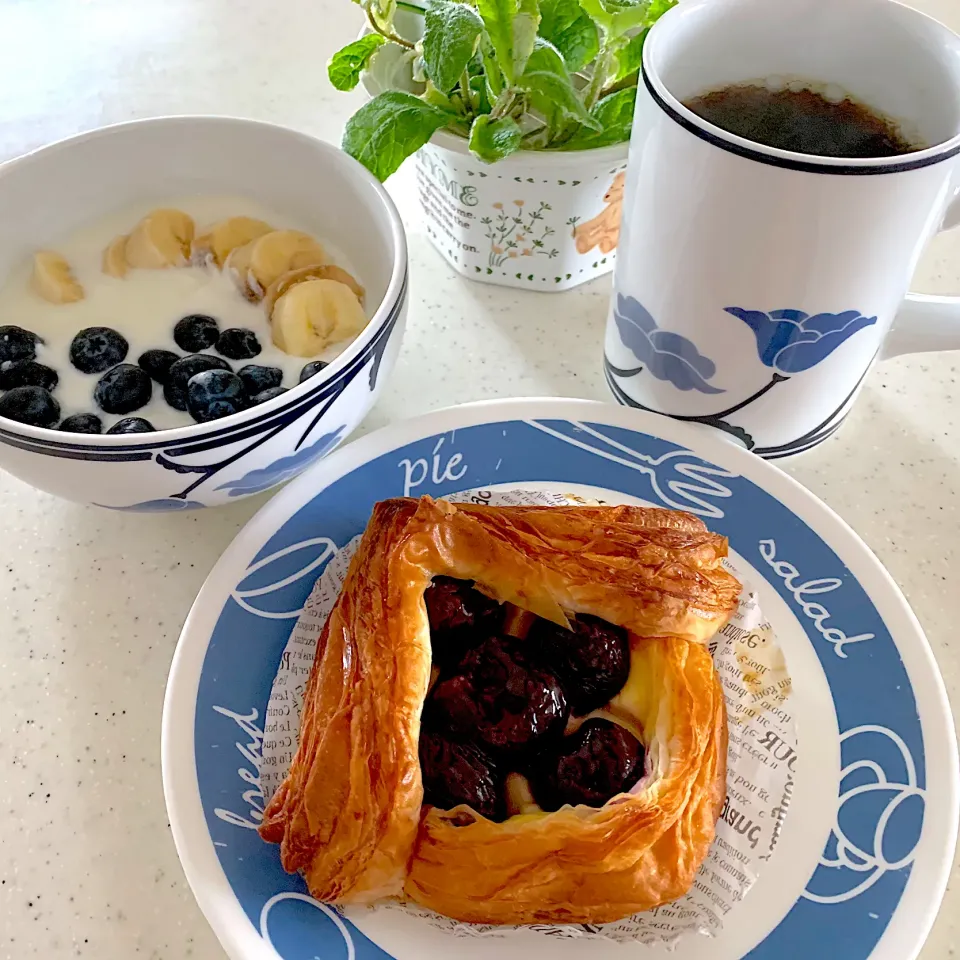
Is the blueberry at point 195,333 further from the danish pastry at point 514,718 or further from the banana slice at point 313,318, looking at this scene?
the danish pastry at point 514,718

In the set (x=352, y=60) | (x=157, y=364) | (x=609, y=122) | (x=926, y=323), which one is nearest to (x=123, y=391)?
(x=157, y=364)

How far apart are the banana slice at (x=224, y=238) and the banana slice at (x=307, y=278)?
0.07 m

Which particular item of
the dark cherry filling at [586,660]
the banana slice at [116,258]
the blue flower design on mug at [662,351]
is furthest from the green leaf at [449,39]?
the dark cherry filling at [586,660]

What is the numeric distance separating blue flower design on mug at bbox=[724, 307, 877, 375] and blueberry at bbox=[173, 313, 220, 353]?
434mm

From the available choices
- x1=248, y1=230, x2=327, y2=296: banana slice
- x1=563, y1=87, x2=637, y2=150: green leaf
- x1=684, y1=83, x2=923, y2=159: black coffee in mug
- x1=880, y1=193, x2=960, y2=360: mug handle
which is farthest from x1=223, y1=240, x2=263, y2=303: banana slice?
x1=880, y1=193, x2=960, y2=360: mug handle

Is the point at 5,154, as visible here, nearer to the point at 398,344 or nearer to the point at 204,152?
the point at 204,152

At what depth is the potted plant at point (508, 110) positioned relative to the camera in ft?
2.48

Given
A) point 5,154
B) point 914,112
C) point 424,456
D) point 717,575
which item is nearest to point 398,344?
point 424,456

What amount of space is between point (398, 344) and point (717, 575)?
0.32m

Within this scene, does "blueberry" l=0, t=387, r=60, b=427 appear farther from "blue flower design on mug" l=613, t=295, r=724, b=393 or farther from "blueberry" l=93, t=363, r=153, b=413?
"blue flower design on mug" l=613, t=295, r=724, b=393

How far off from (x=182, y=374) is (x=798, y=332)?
492 millimetres

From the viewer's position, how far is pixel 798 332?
2.33 feet

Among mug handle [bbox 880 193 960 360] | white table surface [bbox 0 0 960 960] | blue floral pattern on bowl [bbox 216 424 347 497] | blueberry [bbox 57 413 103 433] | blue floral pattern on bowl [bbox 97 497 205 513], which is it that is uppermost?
mug handle [bbox 880 193 960 360]

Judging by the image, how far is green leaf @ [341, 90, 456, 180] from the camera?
80 centimetres
